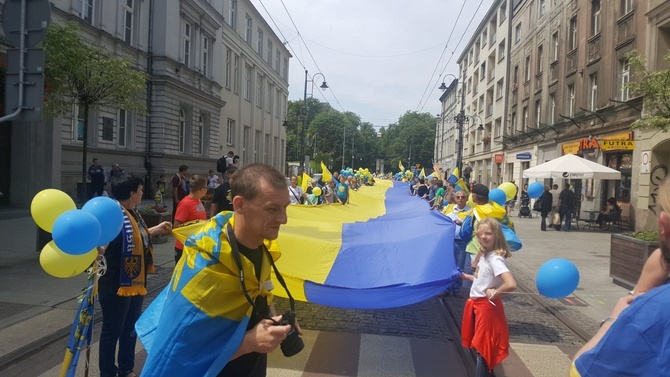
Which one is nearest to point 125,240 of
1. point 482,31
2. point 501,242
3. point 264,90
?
point 501,242

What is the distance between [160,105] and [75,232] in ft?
77.5

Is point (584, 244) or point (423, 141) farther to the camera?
point (423, 141)

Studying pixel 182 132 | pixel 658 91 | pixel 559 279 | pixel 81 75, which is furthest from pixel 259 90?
pixel 559 279

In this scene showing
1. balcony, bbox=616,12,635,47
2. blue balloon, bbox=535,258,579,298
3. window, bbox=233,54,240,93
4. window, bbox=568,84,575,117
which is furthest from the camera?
window, bbox=233,54,240,93

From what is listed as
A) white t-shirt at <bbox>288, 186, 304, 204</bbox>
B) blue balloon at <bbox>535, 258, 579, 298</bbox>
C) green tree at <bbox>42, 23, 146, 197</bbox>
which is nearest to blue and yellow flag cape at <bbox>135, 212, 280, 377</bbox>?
blue balloon at <bbox>535, 258, 579, 298</bbox>

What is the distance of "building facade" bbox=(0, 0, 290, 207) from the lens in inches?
653

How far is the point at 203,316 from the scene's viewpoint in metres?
1.88

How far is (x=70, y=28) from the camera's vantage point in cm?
1117

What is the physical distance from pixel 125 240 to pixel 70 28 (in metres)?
9.48

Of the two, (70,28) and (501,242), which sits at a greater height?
(70,28)

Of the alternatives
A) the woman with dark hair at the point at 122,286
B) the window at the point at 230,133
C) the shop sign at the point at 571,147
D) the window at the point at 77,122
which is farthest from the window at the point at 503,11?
the woman with dark hair at the point at 122,286

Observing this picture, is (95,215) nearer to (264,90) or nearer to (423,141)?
(264,90)

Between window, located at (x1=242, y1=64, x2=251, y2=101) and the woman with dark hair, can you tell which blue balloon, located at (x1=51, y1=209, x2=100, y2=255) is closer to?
the woman with dark hair

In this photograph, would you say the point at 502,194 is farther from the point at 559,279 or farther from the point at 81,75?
the point at 81,75
